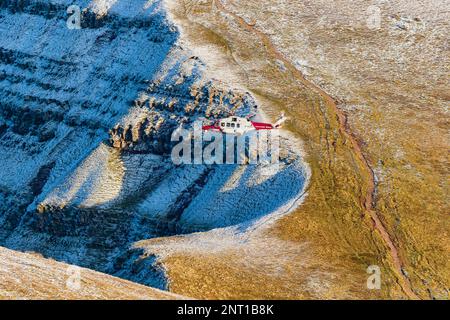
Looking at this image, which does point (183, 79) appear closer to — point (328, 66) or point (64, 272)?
point (328, 66)

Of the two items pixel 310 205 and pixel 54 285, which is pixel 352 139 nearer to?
pixel 310 205

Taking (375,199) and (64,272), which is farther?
(375,199)

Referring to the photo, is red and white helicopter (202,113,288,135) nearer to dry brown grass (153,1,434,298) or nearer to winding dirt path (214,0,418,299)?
dry brown grass (153,1,434,298)

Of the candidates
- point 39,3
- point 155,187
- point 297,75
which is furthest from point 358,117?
point 39,3

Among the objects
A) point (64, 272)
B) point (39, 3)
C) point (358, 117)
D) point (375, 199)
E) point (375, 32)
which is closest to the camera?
point (64, 272)

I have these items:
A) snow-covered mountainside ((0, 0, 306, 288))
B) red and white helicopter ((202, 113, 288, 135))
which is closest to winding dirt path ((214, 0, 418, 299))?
snow-covered mountainside ((0, 0, 306, 288))

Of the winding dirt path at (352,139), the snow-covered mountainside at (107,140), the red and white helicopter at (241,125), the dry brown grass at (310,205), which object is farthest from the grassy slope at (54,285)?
the red and white helicopter at (241,125)
